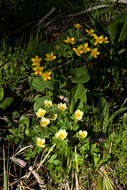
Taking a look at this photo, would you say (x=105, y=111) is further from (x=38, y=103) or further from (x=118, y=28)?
(x=118, y=28)

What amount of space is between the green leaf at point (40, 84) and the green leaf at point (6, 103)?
0.19m

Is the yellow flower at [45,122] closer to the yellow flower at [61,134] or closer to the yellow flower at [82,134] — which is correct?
the yellow flower at [61,134]

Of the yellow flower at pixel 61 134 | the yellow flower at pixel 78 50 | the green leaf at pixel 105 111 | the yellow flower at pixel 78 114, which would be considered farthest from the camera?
the yellow flower at pixel 78 50

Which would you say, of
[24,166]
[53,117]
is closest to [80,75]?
[53,117]

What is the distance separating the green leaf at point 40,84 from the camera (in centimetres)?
175

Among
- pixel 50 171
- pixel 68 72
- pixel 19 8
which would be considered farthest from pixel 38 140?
pixel 19 8

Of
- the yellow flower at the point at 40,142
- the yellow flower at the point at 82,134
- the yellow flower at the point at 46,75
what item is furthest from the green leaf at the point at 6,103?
the yellow flower at the point at 82,134

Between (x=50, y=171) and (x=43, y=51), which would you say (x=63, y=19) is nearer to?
(x=43, y=51)

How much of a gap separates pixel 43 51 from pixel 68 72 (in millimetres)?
262

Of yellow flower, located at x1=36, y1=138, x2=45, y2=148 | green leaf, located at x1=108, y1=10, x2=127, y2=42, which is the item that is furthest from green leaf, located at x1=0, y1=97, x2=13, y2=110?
green leaf, located at x1=108, y1=10, x2=127, y2=42

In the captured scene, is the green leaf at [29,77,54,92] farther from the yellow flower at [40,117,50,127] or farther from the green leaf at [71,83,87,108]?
the yellow flower at [40,117,50,127]

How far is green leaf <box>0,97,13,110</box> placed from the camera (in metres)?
1.73

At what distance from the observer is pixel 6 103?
5.71 feet

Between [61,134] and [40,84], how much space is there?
19.2 inches
